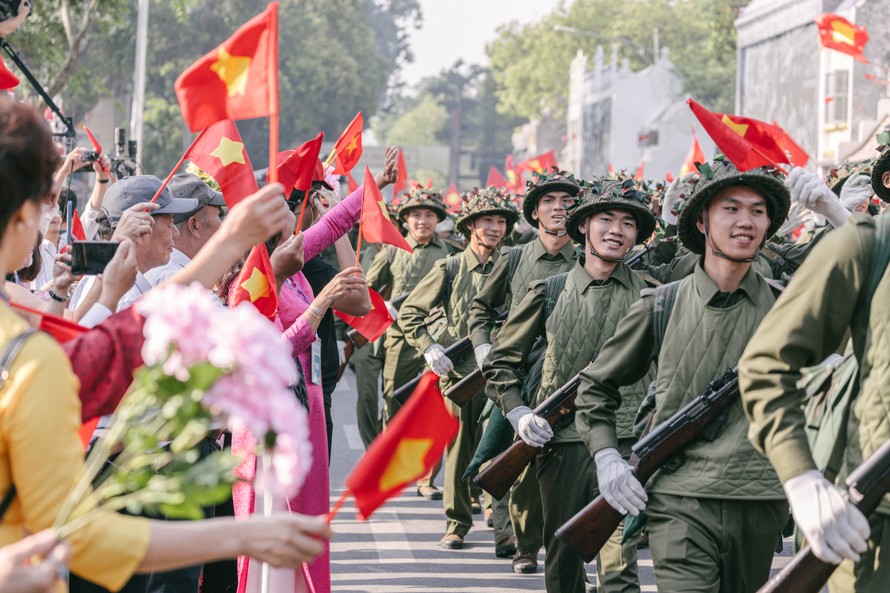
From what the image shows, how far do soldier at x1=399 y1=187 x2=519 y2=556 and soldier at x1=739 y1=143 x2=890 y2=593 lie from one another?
5649 mm

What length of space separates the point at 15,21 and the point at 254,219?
5.05 m

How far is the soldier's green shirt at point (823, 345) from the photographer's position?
3775 millimetres

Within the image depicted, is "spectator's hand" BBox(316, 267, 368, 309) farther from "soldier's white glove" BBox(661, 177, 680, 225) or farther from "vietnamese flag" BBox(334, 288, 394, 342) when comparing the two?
"soldier's white glove" BBox(661, 177, 680, 225)

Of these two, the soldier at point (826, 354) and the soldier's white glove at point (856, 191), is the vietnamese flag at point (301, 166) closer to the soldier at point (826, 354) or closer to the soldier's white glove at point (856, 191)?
the soldier at point (826, 354)

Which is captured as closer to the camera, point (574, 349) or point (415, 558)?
point (574, 349)

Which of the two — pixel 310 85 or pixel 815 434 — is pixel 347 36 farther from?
pixel 815 434

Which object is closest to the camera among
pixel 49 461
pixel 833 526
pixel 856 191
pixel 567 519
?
pixel 49 461

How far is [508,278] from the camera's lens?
29.6 ft

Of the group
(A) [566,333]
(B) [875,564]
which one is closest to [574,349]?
(A) [566,333]

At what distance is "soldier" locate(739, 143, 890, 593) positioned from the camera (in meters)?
3.74

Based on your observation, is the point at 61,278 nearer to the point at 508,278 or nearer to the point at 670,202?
the point at 508,278

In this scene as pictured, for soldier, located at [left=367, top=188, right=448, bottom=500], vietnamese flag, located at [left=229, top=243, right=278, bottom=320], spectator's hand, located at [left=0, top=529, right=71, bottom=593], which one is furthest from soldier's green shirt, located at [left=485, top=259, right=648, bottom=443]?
soldier, located at [left=367, top=188, right=448, bottom=500]

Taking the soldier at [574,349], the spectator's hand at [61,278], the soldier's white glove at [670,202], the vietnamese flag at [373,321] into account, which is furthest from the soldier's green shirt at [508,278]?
the spectator's hand at [61,278]

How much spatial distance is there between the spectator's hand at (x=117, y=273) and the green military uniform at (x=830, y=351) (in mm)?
1762
